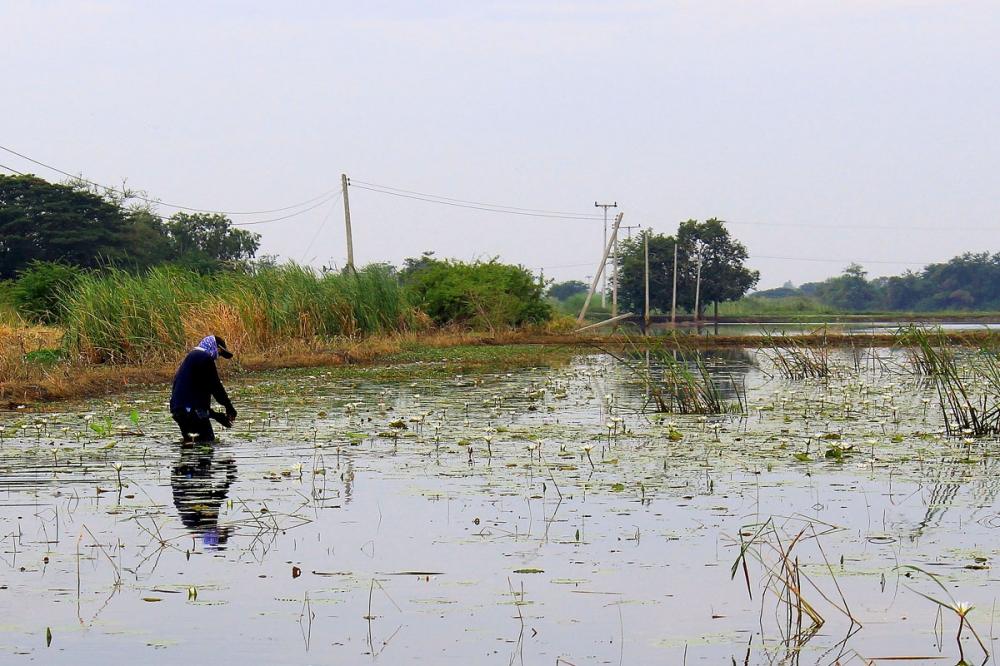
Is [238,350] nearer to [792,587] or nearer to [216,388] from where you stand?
[216,388]

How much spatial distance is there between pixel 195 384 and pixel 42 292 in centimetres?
2500

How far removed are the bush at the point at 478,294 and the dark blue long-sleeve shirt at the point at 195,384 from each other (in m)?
27.2

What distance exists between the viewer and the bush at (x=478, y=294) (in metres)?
41.8

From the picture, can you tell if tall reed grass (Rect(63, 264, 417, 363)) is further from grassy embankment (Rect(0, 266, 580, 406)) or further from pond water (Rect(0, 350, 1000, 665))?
pond water (Rect(0, 350, 1000, 665))

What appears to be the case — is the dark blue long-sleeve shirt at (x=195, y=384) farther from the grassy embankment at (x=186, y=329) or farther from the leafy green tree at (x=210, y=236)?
the leafy green tree at (x=210, y=236)

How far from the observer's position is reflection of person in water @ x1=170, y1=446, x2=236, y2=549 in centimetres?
822

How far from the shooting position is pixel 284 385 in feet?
65.8

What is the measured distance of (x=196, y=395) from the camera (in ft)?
41.0

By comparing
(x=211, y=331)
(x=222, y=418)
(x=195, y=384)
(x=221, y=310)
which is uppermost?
(x=221, y=310)

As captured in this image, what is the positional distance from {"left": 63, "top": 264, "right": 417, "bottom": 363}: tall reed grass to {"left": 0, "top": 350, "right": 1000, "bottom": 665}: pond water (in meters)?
9.85

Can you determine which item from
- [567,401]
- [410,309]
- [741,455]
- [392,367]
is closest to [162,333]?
[392,367]

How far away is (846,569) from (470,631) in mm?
2497

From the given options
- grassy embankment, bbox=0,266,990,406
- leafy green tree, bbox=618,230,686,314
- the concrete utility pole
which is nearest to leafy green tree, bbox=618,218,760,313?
leafy green tree, bbox=618,230,686,314

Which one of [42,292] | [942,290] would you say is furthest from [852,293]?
[42,292]
